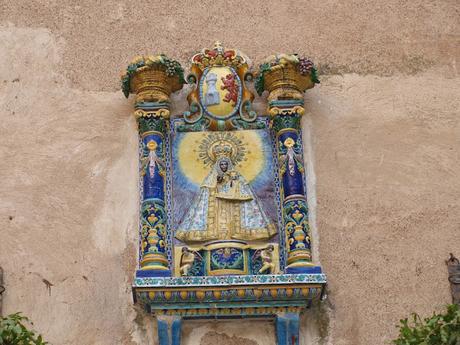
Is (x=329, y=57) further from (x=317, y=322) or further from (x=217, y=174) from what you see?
(x=317, y=322)

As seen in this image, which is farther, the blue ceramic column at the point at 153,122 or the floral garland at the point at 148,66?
the floral garland at the point at 148,66

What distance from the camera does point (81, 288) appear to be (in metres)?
7.15

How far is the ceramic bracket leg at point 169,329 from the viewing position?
6.91 metres

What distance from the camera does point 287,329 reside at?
694 cm

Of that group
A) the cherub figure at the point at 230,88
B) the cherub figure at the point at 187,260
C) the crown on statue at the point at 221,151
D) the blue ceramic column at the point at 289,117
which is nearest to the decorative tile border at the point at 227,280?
the cherub figure at the point at 187,260

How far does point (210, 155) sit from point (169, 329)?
1348 mm

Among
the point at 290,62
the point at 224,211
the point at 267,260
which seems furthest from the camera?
the point at 290,62

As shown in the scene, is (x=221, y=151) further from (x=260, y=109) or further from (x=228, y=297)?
(x=228, y=297)

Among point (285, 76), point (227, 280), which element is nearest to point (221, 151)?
point (285, 76)

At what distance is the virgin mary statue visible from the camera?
7238 millimetres

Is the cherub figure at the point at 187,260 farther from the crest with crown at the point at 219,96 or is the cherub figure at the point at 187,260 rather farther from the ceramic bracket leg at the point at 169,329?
the crest with crown at the point at 219,96

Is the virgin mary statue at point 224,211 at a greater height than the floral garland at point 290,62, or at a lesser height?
lesser

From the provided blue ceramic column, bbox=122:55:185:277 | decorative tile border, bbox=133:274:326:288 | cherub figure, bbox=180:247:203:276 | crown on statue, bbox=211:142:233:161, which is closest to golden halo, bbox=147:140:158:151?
blue ceramic column, bbox=122:55:185:277

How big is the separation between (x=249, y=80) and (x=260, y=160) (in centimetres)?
65
